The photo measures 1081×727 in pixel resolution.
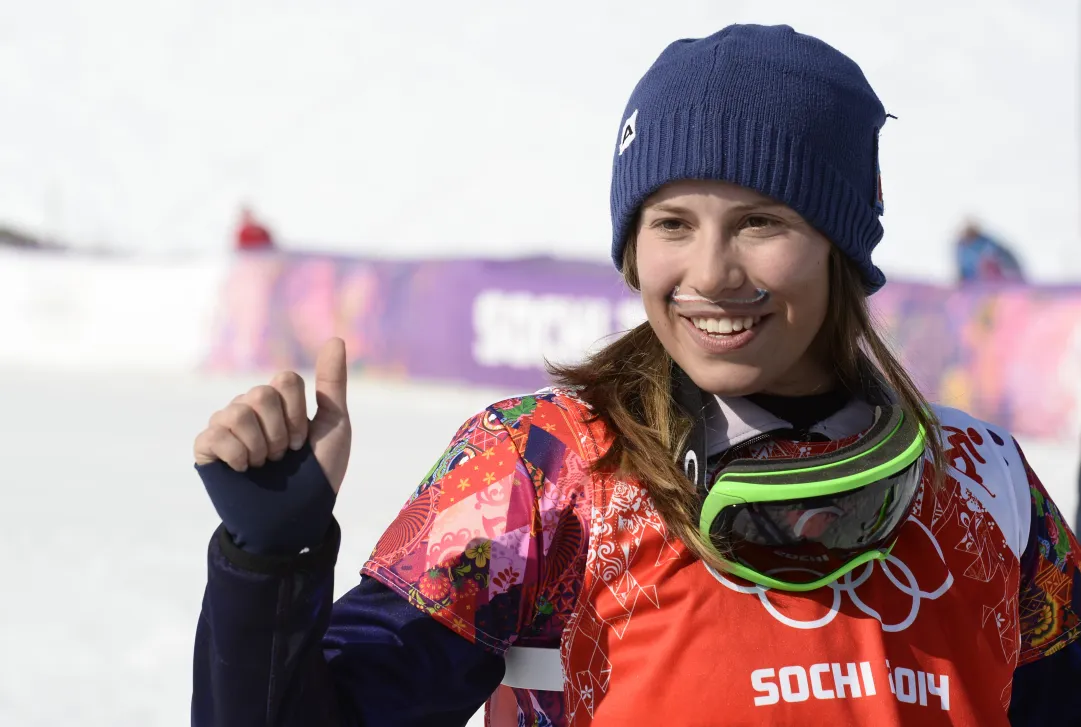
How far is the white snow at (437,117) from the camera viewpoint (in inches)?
1057

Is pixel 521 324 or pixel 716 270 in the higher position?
pixel 716 270

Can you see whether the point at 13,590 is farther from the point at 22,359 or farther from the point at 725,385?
the point at 22,359

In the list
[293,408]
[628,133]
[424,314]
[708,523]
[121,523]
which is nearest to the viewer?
[293,408]

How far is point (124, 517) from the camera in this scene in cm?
669

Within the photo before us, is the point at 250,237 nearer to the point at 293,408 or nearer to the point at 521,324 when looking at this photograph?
the point at 521,324

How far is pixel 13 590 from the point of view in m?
5.41

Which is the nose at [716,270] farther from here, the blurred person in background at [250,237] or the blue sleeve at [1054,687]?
the blurred person in background at [250,237]

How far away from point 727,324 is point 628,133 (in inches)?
12.2

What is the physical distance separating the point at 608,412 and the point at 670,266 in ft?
0.67

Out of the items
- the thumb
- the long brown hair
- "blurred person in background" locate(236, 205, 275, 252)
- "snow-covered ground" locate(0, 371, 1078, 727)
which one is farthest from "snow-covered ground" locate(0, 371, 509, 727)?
the thumb

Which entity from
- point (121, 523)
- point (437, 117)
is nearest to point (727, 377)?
point (121, 523)

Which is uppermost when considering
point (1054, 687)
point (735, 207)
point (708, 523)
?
point (735, 207)

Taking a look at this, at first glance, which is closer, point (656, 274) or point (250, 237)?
point (656, 274)

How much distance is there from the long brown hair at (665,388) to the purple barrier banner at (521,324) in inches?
257
